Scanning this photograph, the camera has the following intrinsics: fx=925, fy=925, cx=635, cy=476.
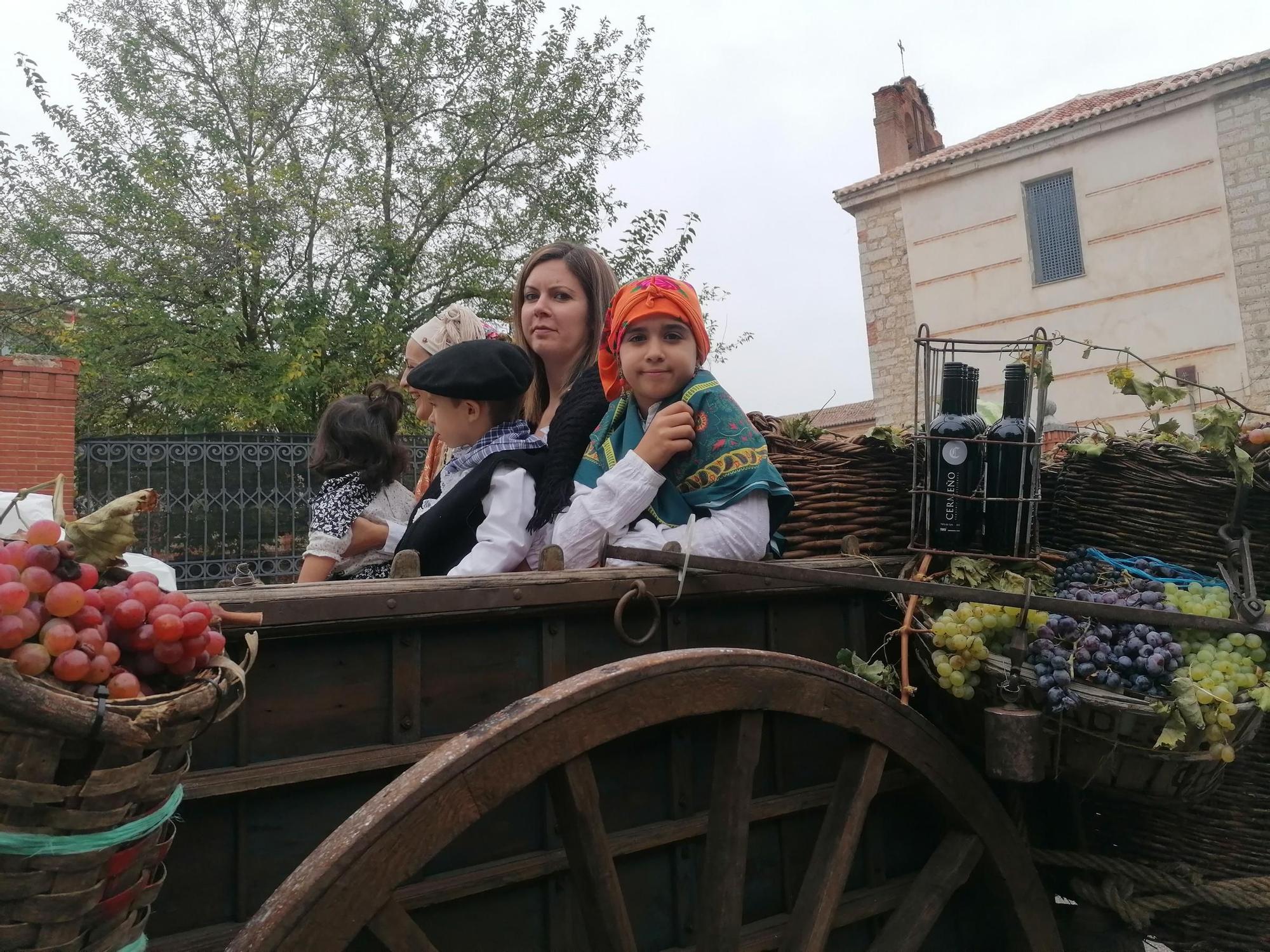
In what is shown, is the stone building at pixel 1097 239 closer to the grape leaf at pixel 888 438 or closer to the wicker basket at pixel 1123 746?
the grape leaf at pixel 888 438

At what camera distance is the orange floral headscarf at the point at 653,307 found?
2029 mm

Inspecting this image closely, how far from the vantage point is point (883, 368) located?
16531mm

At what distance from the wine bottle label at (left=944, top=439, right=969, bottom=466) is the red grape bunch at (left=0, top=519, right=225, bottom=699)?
1638 mm

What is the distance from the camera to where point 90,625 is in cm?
91

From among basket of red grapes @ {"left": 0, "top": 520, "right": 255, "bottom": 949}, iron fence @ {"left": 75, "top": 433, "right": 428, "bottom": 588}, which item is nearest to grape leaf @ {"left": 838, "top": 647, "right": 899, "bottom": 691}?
basket of red grapes @ {"left": 0, "top": 520, "right": 255, "bottom": 949}

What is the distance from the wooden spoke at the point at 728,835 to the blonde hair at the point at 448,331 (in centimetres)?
175

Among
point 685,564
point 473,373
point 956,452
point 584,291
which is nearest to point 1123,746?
point 956,452

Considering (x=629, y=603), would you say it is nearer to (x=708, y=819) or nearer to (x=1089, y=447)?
(x=708, y=819)

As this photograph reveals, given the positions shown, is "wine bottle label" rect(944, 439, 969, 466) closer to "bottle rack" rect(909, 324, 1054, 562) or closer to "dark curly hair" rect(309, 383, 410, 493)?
"bottle rack" rect(909, 324, 1054, 562)

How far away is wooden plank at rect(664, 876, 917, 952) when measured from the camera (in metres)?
1.76

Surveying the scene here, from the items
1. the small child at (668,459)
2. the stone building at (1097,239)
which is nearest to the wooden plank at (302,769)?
the small child at (668,459)

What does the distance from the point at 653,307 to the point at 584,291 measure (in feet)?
2.13

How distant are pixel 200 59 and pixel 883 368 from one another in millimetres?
11639

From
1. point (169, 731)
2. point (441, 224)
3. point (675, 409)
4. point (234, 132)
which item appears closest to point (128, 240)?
point (234, 132)
